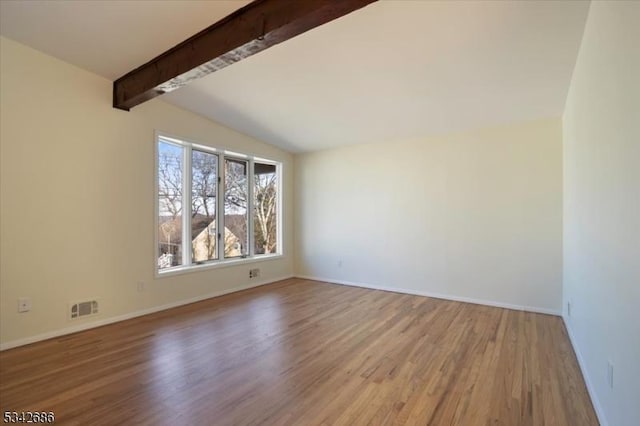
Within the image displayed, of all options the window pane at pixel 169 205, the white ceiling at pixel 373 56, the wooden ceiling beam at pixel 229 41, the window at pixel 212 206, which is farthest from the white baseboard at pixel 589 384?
the window pane at pixel 169 205

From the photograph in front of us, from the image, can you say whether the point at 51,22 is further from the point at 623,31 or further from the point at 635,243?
the point at 635,243

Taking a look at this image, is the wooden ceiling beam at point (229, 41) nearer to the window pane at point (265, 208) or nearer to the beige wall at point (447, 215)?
the window pane at point (265, 208)

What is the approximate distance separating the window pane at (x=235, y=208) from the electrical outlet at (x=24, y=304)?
247cm

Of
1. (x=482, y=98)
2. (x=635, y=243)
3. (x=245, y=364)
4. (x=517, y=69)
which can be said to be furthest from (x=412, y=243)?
(x=635, y=243)

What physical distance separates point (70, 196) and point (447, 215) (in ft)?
15.5

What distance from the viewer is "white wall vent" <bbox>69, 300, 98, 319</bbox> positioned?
3.34m

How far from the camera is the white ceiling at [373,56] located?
2.41 m

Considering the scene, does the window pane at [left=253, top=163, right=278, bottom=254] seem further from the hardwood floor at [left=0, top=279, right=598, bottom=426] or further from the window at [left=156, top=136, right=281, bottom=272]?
the hardwood floor at [left=0, top=279, right=598, bottom=426]

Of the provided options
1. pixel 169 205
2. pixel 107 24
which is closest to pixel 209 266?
pixel 169 205

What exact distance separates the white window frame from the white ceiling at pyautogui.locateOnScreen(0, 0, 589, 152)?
59cm

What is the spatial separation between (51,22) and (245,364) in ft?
10.8

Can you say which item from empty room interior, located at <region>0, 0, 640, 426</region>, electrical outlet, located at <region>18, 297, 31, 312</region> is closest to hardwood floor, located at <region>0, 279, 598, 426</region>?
empty room interior, located at <region>0, 0, 640, 426</region>

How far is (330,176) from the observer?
233 inches

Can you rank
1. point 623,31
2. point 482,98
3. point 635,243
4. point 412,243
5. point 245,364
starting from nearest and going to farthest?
point 635,243 → point 623,31 → point 245,364 → point 482,98 → point 412,243
